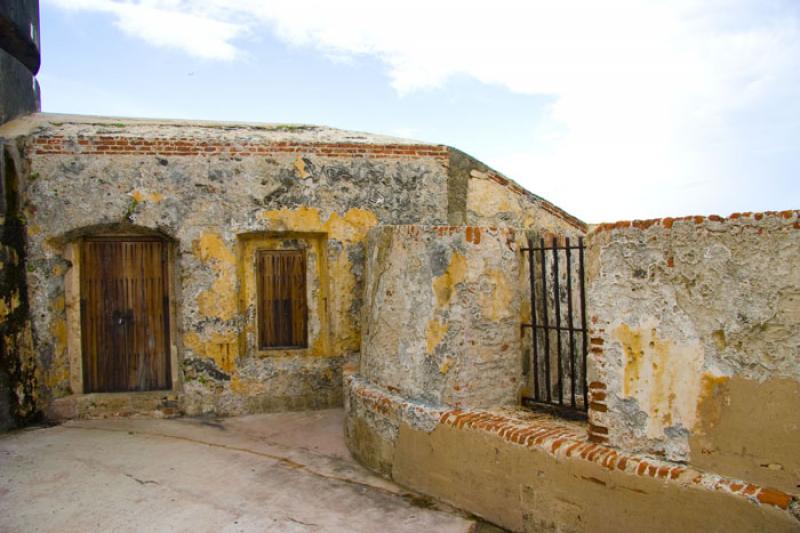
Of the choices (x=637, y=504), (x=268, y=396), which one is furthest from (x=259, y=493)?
(x=637, y=504)

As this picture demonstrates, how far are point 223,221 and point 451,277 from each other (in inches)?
123

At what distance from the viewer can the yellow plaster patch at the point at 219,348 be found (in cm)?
654

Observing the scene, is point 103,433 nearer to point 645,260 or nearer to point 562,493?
point 562,493

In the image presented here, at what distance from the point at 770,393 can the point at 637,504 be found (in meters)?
0.91

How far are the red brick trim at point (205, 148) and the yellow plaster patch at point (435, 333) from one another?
2.95 m

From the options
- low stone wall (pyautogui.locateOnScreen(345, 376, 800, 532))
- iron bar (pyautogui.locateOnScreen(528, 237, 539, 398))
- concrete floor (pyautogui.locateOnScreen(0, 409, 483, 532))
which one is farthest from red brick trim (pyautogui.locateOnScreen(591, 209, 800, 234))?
concrete floor (pyautogui.locateOnScreen(0, 409, 483, 532))

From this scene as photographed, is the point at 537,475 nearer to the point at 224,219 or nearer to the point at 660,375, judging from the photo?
the point at 660,375

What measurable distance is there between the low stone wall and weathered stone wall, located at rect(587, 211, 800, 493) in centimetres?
15

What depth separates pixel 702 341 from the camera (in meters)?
3.12

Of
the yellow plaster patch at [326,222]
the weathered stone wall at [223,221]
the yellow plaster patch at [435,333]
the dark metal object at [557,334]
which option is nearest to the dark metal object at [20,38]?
the weathered stone wall at [223,221]

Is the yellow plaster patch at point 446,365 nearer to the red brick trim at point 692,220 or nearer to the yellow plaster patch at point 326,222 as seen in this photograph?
the red brick trim at point 692,220

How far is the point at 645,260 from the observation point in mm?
3359

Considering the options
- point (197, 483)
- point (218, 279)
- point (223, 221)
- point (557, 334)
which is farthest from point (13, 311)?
point (557, 334)

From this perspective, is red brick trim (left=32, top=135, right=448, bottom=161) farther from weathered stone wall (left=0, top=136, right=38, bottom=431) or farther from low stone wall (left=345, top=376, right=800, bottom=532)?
low stone wall (left=345, top=376, right=800, bottom=532)
